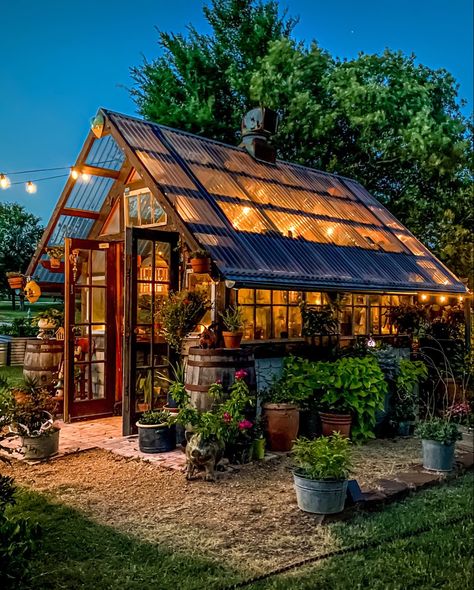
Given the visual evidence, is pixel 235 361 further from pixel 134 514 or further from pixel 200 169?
pixel 200 169

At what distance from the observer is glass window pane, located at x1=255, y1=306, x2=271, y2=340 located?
7754 mm

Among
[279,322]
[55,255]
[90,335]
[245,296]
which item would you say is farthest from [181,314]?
[55,255]

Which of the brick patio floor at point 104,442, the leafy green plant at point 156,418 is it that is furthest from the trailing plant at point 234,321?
the brick patio floor at point 104,442

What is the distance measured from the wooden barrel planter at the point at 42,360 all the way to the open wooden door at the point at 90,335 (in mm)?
322

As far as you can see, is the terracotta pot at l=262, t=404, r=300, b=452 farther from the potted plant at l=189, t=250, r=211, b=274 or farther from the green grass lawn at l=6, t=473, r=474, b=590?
the green grass lawn at l=6, t=473, r=474, b=590

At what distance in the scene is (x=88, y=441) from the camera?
706cm

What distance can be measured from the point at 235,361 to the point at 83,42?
4467mm

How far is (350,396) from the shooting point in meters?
7.27

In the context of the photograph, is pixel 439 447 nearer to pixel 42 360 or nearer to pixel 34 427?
pixel 34 427

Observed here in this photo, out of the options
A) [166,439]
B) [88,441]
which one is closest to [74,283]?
[88,441]

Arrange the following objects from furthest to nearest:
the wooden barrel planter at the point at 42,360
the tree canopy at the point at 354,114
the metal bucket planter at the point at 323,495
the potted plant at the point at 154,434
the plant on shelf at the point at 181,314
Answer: the tree canopy at the point at 354,114
the wooden barrel planter at the point at 42,360
the plant on shelf at the point at 181,314
the potted plant at the point at 154,434
the metal bucket planter at the point at 323,495

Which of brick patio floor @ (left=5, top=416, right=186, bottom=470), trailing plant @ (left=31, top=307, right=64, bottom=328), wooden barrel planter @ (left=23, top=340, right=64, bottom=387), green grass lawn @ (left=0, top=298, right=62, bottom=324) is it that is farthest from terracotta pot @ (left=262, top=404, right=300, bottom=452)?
green grass lawn @ (left=0, top=298, right=62, bottom=324)

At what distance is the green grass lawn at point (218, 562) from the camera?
3.54 meters

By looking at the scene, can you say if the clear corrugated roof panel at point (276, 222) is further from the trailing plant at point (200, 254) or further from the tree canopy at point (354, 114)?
the tree canopy at point (354, 114)
